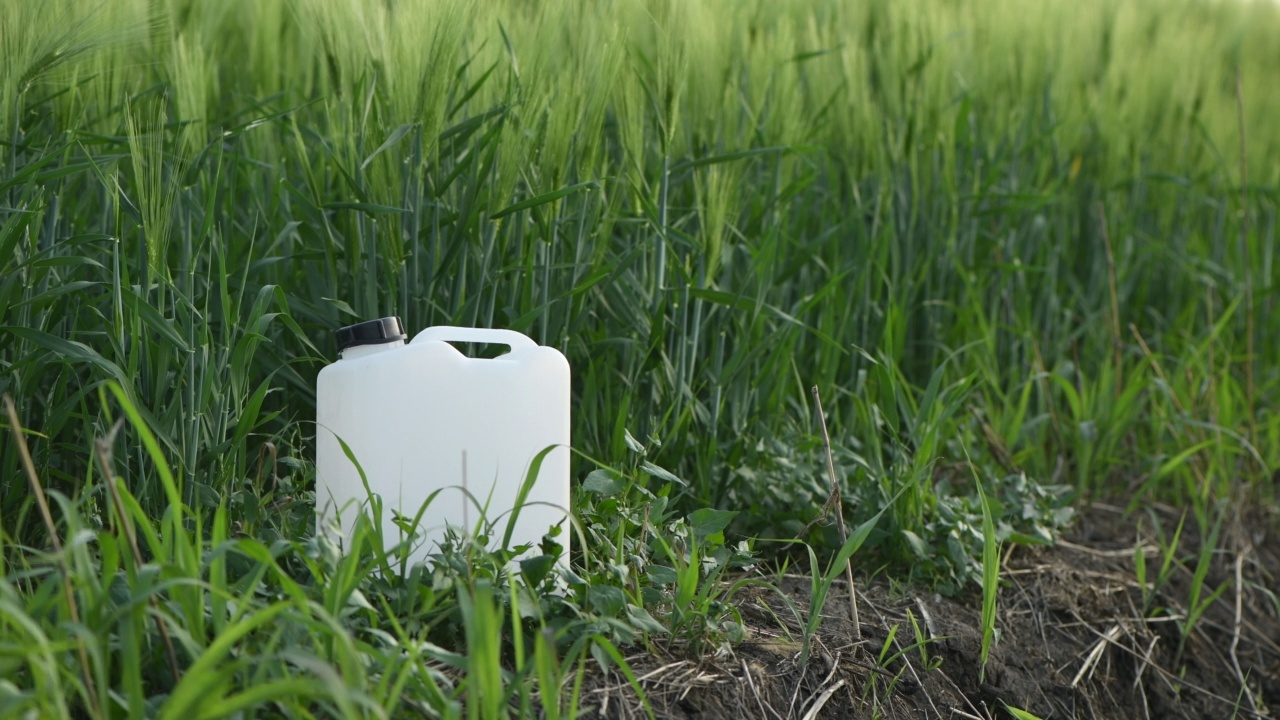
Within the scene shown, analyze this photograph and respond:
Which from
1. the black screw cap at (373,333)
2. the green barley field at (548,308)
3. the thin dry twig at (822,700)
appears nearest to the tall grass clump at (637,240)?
the green barley field at (548,308)

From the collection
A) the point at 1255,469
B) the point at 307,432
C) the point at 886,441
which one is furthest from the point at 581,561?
the point at 1255,469

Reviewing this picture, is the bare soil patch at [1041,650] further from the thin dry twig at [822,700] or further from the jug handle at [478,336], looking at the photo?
the jug handle at [478,336]

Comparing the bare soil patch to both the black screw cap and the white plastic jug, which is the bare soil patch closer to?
the white plastic jug

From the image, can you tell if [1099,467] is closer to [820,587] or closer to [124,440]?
[820,587]

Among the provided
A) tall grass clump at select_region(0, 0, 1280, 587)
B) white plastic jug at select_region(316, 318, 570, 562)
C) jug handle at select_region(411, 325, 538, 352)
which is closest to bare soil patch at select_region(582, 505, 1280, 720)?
tall grass clump at select_region(0, 0, 1280, 587)

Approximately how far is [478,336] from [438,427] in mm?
125

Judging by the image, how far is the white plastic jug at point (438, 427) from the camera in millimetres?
1427

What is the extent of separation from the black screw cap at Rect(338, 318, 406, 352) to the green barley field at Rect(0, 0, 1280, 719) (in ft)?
0.44

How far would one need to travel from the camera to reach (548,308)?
1.83 metres

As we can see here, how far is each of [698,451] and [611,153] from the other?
623mm

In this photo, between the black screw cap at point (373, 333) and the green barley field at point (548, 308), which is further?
the black screw cap at point (373, 333)

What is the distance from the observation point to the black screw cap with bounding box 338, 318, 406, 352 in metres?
1.46

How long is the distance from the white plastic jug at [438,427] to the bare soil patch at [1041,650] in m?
0.26

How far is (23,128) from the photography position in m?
1.89
